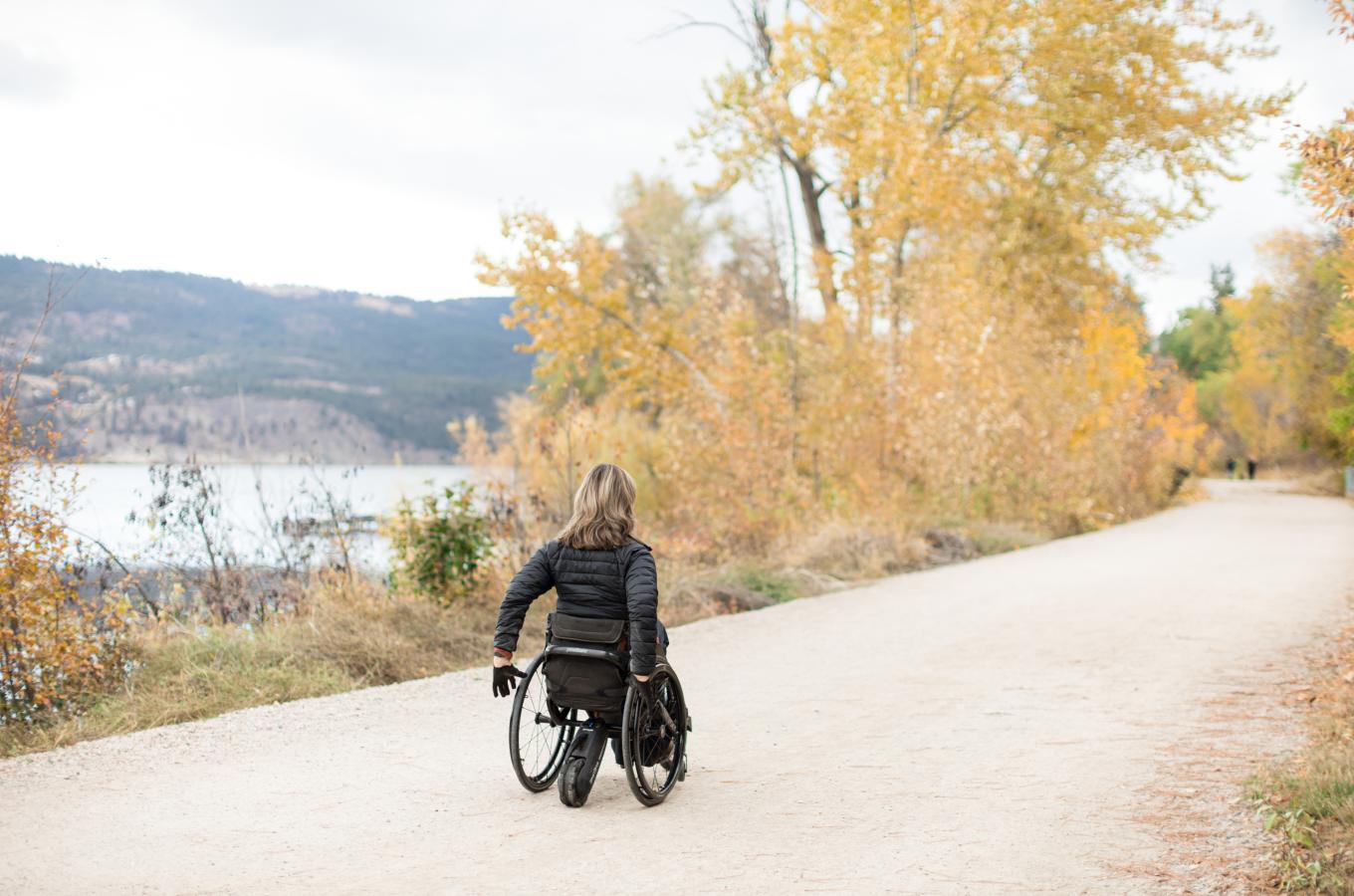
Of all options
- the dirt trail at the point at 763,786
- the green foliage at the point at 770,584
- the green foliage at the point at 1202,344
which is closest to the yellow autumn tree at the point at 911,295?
the green foliage at the point at 770,584

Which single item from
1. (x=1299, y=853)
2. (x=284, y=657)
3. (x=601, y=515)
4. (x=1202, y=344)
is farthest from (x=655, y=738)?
(x=1202, y=344)

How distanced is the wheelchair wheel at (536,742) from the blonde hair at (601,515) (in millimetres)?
586

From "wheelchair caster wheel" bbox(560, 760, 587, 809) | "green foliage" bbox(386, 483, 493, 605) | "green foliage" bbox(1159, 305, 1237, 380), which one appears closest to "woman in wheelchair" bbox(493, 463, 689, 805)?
"wheelchair caster wheel" bbox(560, 760, 587, 809)

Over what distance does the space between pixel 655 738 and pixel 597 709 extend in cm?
34

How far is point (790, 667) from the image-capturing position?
9016 mm

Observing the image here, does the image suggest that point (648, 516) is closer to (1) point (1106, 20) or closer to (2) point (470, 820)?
(2) point (470, 820)

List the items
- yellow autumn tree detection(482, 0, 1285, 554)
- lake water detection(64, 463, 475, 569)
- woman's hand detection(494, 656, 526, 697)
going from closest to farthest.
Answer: woman's hand detection(494, 656, 526, 697), lake water detection(64, 463, 475, 569), yellow autumn tree detection(482, 0, 1285, 554)

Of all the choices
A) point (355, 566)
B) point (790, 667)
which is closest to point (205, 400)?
point (355, 566)

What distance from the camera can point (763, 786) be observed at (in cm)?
585

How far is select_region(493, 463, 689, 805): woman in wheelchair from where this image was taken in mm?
5363

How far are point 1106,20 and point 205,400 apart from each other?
1828 centimetres

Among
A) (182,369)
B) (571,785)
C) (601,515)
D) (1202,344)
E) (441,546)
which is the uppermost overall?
(1202,344)

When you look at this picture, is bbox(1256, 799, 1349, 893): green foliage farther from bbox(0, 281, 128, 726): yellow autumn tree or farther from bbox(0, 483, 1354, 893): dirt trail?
bbox(0, 281, 128, 726): yellow autumn tree

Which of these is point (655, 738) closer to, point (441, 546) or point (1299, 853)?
point (1299, 853)
